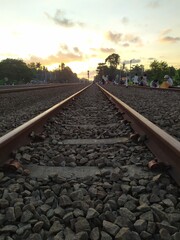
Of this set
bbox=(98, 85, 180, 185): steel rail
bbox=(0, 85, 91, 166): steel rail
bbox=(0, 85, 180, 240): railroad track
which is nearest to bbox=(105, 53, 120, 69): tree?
bbox=(0, 85, 91, 166): steel rail

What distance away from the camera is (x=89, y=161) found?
3572 millimetres

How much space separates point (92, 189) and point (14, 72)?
112m

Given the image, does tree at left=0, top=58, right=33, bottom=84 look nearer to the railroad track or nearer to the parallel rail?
the parallel rail

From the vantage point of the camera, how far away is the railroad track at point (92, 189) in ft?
6.73

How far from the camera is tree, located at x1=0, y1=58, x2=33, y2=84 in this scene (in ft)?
359

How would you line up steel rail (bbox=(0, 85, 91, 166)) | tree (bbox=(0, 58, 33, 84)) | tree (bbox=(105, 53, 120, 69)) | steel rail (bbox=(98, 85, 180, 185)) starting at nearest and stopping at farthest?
steel rail (bbox=(98, 85, 180, 185)) < steel rail (bbox=(0, 85, 91, 166)) < tree (bbox=(0, 58, 33, 84)) < tree (bbox=(105, 53, 120, 69))

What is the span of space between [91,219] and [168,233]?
0.51 m

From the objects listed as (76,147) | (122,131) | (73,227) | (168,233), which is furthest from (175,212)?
(122,131)

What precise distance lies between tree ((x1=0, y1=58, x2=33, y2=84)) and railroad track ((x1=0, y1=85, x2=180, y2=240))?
351ft

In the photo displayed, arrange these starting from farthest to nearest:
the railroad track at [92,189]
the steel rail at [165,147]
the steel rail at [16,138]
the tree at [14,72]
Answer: the tree at [14,72] < the steel rail at [16,138] < the steel rail at [165,147] < the railroad track at [92,189]

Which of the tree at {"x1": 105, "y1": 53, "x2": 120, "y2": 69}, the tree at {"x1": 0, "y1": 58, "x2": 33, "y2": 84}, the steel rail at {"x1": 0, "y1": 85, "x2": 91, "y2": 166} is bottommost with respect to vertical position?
the steel rail at {"x1": 0, "y1": 85, "x2": 91, "y2": 166}

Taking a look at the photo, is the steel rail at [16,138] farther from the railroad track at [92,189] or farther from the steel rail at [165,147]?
the steel rail at [165,147]

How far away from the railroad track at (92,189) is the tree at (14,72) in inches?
4213

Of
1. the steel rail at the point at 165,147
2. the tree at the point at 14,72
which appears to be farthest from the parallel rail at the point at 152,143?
the tree at the point at 14,72
